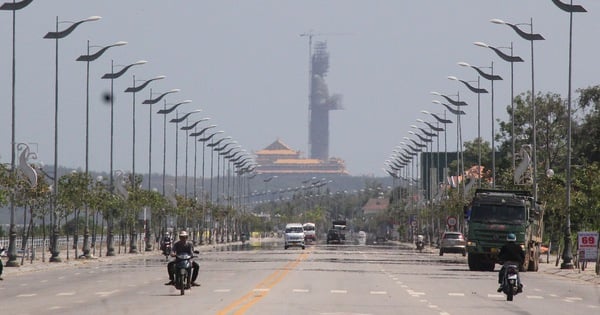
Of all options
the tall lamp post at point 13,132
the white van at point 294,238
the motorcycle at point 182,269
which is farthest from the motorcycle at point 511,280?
the white van at point 294,238

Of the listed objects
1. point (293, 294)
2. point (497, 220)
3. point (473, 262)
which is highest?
point (497, 220)

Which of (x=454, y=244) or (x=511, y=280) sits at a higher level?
(x=454, y=244)

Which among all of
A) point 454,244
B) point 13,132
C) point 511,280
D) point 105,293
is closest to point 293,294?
point 105,293

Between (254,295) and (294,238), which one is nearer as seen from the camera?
(254,295)

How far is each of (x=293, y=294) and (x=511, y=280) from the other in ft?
17.7

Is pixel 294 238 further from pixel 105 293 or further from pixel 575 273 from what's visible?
pixel 105 293

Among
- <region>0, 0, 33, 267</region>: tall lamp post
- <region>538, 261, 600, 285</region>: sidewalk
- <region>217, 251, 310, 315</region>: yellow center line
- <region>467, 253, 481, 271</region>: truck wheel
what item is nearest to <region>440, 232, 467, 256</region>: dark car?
<region>538, 261, 600, 285</region>: sidewalk

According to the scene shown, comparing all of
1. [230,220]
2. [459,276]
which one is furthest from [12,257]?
[230,220]

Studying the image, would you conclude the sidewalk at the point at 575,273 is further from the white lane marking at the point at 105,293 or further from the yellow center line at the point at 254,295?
the white lane marking at the point at 105,293

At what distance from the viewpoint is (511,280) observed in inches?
A: 1385

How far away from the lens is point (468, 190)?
105m

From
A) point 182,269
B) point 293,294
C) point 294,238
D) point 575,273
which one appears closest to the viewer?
point 293,294

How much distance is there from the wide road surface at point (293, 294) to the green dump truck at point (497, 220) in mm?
4986

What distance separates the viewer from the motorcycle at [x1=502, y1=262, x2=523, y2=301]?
35.2 m
